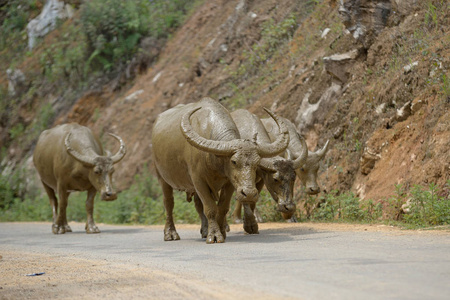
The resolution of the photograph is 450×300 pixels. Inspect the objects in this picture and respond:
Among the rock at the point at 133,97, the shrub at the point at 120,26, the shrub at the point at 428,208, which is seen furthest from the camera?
the shrub at the point at 120,26

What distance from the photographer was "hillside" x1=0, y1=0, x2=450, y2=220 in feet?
44.4

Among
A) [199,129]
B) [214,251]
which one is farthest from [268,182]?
[214,251]

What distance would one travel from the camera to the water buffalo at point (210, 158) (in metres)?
9.41

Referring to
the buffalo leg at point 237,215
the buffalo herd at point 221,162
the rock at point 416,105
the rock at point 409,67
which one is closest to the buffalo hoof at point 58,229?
the buffalo herd at point 221,162

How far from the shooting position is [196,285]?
224 inches

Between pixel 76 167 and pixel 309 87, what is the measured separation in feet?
24.9

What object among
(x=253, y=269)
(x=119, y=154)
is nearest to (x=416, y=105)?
(x=119, y=154)

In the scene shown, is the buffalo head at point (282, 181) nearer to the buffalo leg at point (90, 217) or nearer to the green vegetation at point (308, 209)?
the green vegetation at point (308, 209)

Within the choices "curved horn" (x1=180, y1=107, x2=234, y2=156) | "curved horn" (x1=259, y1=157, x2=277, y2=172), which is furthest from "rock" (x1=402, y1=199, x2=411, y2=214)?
"curved horn" (x1=180, y1=107, x2=234, y2=156)

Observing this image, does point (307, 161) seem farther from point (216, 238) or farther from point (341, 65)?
point (341, 65)

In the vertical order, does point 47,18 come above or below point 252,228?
above

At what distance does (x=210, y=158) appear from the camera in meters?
9.98

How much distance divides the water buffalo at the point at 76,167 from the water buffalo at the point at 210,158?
372 cm

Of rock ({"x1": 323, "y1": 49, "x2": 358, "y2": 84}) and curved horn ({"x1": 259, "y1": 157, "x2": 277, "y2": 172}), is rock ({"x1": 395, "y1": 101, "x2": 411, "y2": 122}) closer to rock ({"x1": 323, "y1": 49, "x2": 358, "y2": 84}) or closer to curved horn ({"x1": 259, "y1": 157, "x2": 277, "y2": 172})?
rock ({"x1": 323, "y1": 49, "x2": 358, "y2": 84})
